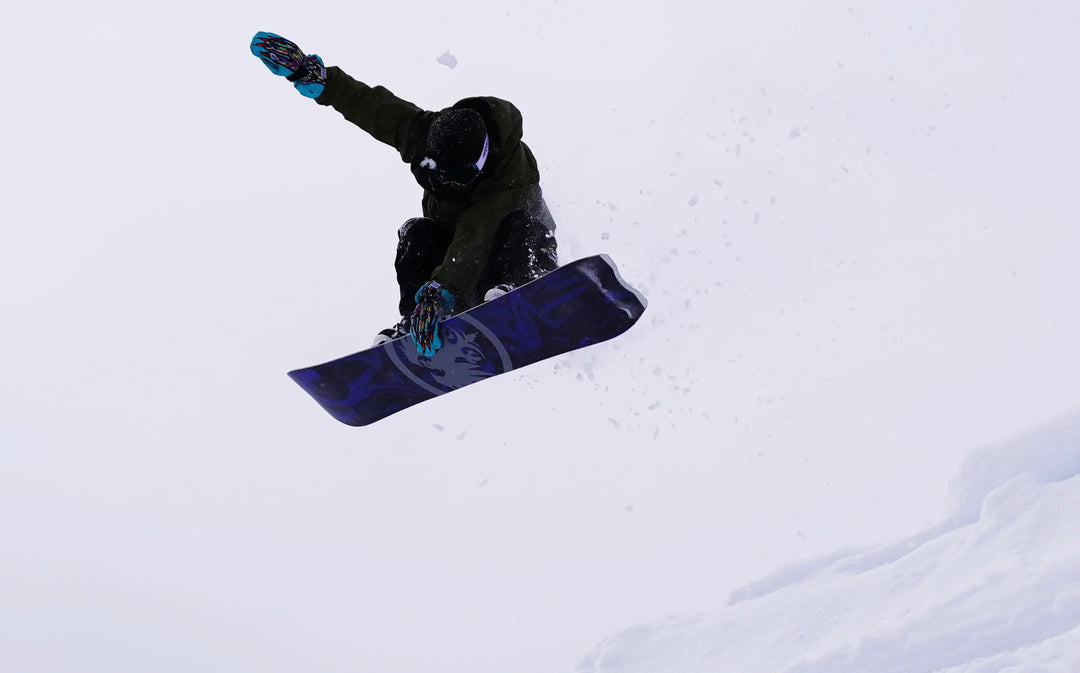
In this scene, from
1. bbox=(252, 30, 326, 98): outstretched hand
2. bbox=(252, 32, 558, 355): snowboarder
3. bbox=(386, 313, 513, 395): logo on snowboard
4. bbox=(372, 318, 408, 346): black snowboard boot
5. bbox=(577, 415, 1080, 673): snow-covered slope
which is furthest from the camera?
bbox=(577, 415, 1080, 673): snow-covered slope

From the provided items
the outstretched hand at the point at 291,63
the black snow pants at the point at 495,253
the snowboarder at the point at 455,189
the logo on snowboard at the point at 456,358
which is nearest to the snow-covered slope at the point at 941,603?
the logo on snowboard at the point at 456,358

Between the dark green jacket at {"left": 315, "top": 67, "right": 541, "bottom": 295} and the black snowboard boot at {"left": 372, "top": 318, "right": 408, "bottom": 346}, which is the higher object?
the dark green jacket at {"left": 315, "top": 67, "right": 541, "bottom": 295}

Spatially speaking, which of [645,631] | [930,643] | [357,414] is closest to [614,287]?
[357,414]

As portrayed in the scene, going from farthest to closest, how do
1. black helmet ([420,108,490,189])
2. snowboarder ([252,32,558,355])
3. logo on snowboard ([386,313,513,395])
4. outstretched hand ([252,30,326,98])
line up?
1. logo on snowboard ([386,313,513,395])
2. outstretched hand ([252,30,326,98])
3. snowboarder ([252,32,558,355])
4. black helmet ([420,108,490,189])

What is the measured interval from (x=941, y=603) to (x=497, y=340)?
362 cm

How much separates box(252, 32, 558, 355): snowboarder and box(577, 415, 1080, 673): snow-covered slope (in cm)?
346

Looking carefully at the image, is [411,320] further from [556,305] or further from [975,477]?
[975,477]

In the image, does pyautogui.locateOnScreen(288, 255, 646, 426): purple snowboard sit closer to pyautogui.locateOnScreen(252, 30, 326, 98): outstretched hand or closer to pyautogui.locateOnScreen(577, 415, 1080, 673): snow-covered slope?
pyautogui.locateOnScreen(252, 30, 326, 98): outstretched hand

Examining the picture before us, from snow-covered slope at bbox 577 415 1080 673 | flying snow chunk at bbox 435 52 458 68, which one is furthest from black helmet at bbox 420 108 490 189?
snow-covered slope at bbox 577 415 1080 673

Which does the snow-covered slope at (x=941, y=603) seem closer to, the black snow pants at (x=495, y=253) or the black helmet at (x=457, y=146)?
the black snow pants at (x=495, y=253)

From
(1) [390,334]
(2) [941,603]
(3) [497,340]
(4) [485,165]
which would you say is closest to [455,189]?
(4) [485,165]

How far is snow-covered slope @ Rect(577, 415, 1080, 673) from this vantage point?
593cm

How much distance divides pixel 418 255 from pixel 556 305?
2.77ft

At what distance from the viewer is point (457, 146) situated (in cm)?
479
